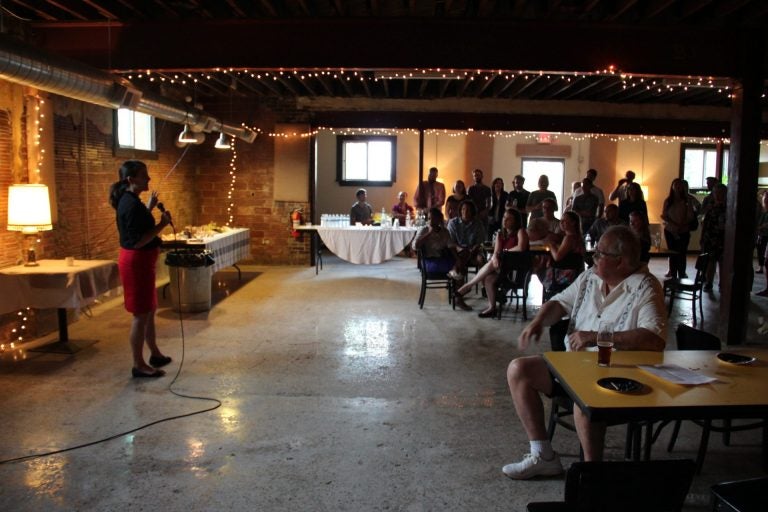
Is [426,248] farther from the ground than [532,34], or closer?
closer

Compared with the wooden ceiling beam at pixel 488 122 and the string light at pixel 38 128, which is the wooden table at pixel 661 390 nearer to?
the string light at pixel 38 128

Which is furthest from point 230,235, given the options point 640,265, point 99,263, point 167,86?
point 640,265

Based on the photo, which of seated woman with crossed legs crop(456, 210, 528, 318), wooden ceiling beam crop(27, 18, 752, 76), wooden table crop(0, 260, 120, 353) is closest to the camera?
wooden table crop(0, 260, 120, 353)

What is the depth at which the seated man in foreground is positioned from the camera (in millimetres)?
2998

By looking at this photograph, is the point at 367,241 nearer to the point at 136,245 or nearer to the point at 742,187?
the point at 742,187

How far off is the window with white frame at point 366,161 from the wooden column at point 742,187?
8376 millimetres

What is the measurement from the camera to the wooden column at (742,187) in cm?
592

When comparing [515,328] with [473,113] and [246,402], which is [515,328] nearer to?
[246,402]

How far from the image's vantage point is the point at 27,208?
5.39m

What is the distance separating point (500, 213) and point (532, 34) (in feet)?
15.8

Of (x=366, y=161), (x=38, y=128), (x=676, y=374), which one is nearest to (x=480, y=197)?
(x=366, y=161)

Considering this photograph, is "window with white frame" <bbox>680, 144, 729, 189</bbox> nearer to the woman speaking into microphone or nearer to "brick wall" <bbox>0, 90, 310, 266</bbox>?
"brick wall" <bbox>0, 90, 310, 266</bbox>

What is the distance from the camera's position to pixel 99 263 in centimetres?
568

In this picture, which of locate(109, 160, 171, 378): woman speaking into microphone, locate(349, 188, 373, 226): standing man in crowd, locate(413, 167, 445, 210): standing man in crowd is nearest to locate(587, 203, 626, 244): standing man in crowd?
locate(413, 167, 445, 210): standing man in crowd
